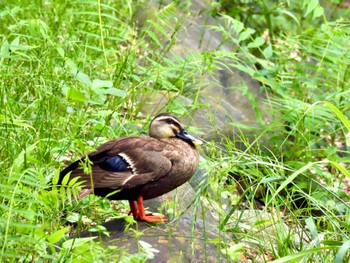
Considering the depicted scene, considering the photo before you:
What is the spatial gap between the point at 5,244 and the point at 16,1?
12.3 ft

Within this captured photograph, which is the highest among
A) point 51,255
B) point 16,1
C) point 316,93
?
point 16,1

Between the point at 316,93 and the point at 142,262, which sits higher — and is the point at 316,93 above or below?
below

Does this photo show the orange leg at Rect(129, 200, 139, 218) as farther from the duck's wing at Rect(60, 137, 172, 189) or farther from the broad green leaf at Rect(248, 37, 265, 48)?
the broad green leaf at Rect(248, 37, 265, 48)

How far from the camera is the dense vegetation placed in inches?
165

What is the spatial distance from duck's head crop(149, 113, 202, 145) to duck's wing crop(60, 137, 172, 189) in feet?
0.81

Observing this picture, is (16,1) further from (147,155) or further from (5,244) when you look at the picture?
(5,244)

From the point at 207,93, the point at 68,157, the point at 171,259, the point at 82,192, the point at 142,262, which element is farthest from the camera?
the point at 207,93

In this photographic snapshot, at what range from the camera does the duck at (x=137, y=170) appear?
193 inches

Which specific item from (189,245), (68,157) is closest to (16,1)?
(68,157)

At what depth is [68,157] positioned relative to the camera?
5.98 m

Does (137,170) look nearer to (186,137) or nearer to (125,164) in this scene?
(125,164)

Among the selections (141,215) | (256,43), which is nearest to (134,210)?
(141,215)

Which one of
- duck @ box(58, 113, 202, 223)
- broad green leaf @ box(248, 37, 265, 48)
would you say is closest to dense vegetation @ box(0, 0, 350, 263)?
broad green leaf @ box(248, 37, 265, 48)

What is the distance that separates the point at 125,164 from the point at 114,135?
3.34 feet
